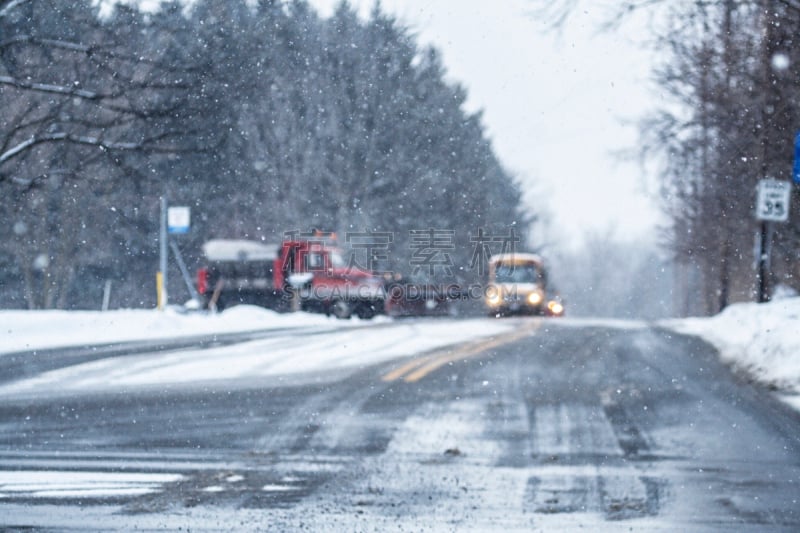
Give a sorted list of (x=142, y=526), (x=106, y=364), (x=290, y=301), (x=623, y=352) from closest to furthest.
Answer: (x=142, y=526) → (x=106, y=364) → (x=623, y=352) → (x=290, y=301)

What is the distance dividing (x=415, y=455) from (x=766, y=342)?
26.9 feet

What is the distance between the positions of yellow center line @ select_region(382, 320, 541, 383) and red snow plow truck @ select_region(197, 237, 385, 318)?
42.1 feet

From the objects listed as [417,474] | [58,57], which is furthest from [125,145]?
[417,474]

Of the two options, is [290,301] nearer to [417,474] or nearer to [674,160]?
[674,160]

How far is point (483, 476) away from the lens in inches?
278

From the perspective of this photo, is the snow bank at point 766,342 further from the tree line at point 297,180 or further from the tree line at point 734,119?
Result: the tree line at point 297,180

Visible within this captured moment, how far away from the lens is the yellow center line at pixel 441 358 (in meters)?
12.8

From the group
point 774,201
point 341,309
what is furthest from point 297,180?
point 774,201

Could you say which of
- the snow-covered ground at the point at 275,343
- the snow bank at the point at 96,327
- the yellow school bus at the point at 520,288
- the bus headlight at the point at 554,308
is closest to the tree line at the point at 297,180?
the yellow school bus at the point at 520,288

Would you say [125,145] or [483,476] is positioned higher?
[125,145]

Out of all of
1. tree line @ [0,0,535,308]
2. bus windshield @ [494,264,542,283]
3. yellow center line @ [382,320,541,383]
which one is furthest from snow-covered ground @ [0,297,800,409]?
tree line @ [0,0,535,308]

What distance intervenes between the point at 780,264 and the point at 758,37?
33.7ft

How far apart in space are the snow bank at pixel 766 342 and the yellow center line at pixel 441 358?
11.8 feet

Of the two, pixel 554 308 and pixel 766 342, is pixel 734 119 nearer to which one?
pixel 766 342
